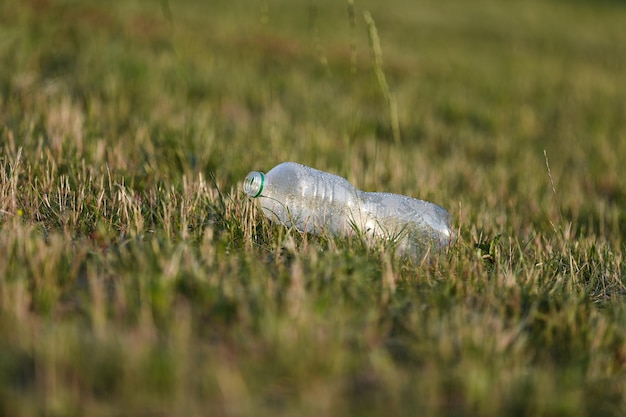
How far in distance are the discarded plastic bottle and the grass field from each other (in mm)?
201

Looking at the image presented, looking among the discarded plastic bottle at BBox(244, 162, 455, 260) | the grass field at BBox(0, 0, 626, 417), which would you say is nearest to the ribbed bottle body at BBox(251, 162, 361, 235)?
the discarded plastic bottle at BBox(244, 162, 455, 260)

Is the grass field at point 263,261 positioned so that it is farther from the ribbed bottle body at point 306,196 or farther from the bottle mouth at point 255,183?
the ribbed bottle body at point 306,196

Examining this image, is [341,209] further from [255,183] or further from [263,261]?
[263,261]

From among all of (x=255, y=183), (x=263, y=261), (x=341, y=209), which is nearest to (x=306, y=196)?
(x=341, y=209)

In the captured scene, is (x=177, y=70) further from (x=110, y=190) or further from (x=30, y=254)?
(x=30, y=254)

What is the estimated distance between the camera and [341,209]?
12.0ft

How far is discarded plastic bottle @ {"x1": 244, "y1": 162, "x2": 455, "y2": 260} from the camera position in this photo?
347 centimetres

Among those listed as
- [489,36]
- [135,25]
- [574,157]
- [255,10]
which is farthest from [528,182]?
[489,36]

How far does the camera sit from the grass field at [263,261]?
1895 millimetres

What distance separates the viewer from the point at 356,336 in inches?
86.0

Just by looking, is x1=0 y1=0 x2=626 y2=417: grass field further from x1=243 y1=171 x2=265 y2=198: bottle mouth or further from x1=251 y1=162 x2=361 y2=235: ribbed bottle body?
x1=251 y1=162 x2=361 y2=235: ribbed bottle body

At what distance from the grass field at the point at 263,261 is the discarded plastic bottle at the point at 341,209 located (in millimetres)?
201

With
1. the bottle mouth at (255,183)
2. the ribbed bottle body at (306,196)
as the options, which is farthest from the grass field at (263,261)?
the ribbed bottle body at (306,196)

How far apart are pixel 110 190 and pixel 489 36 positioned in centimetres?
1340
